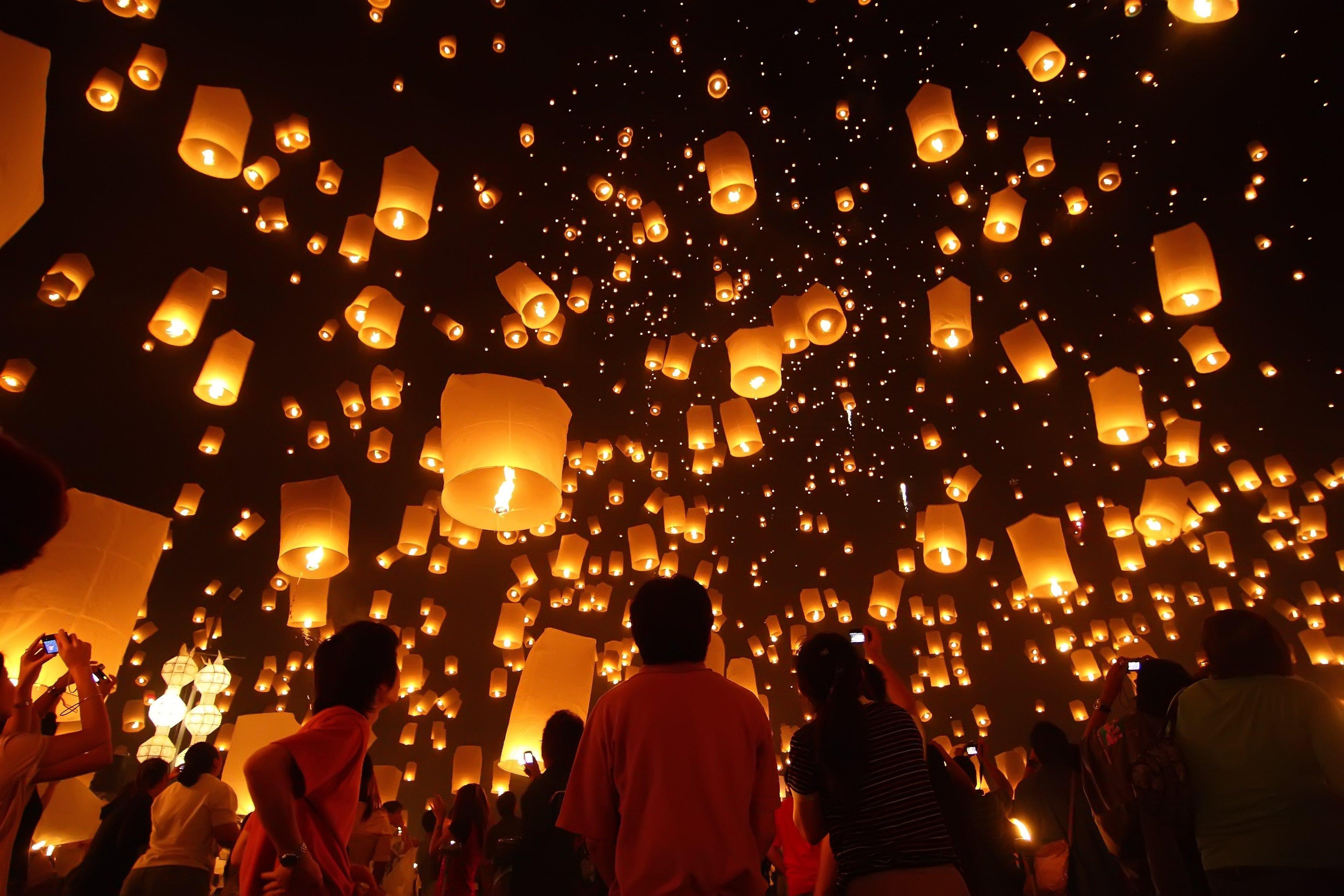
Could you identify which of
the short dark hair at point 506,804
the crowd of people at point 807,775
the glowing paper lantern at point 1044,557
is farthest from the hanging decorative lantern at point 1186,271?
the short dark hair at point 506,804

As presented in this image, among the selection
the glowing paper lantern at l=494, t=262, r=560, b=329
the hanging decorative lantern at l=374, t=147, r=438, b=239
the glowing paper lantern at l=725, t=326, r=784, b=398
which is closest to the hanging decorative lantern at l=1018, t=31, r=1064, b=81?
the glowing paper lantern at l=725, t=326, r=784, b=398

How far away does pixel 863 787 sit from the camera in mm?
1965

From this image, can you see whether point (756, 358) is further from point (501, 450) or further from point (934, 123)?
point (501, 450)

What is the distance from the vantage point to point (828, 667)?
7.02ft

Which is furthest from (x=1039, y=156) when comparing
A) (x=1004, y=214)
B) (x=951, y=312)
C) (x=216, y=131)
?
(x=216, y=131)

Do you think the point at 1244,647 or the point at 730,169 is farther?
the point at 730,169

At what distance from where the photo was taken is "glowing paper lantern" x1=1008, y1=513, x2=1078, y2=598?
17.9ft

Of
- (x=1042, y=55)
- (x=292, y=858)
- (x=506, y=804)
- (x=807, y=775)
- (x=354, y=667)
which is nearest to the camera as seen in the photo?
(x=292, y=858)

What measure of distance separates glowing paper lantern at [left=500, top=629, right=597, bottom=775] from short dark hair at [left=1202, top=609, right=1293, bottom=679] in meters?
3.05

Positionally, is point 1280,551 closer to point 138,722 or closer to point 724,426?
point 724,426

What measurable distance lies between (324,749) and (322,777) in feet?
0.21

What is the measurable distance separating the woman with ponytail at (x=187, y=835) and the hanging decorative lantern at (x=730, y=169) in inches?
150

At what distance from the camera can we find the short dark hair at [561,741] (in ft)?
9.71

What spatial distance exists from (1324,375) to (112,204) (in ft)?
39.3
